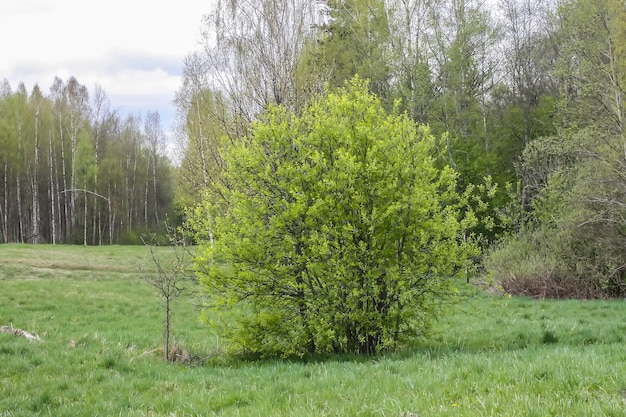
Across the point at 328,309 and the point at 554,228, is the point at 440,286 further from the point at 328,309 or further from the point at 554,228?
the point at 554,228

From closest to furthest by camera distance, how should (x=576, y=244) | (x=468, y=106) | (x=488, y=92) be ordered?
1. (x=576, y=244)
2. (x=468, y=106)
3. (x=488, y=92)

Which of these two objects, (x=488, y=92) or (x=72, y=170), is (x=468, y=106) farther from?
(x=72, y=170)

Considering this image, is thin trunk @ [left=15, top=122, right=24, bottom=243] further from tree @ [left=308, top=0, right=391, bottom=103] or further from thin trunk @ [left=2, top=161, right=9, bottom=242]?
tree @ [left=308, top=0, right=391, bottom=103]

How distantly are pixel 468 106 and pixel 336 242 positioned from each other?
23326mm

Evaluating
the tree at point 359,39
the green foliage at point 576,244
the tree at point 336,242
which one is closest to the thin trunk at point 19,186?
the tree at point 359,39

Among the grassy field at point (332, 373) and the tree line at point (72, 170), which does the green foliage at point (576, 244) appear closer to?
the grassy field at point (332, 373)

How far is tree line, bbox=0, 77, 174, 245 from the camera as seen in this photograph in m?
44.7

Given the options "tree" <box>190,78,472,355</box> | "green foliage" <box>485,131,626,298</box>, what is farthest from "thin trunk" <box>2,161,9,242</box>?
"tree" <box>190,78,472,355</box>

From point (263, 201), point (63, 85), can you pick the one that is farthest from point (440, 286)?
point (63, 85)

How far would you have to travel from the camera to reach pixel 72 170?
151 feet

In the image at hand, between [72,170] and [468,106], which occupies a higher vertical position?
[468,106]

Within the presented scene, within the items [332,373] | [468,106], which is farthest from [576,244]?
[332,373]

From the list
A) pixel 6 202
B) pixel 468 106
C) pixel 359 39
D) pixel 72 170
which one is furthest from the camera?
pixel 72 170

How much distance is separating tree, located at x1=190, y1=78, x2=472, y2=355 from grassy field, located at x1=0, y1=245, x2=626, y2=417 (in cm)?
59
